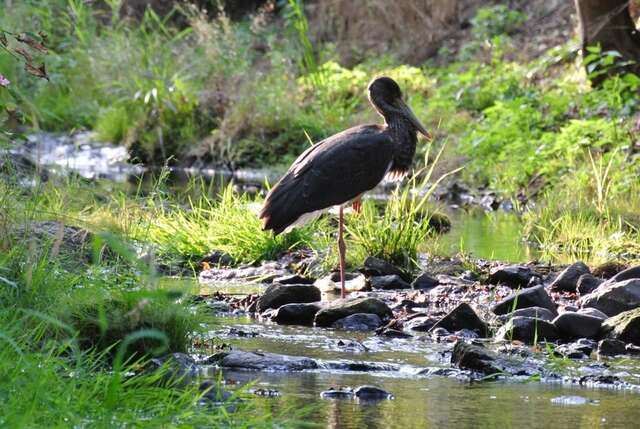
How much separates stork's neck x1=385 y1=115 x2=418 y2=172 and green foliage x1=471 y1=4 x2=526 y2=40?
12.1 metres

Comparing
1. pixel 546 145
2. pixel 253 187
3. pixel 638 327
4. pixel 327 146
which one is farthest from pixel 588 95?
pixel 638 327

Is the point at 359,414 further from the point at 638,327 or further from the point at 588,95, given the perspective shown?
the point at 588,95

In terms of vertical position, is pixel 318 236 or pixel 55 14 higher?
pixel 55 14

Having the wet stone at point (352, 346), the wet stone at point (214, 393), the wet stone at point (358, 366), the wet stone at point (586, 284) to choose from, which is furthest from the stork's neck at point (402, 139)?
the wet stone at point (214, 393)

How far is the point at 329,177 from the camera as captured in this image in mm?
8836

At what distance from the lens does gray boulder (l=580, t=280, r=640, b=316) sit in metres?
7.78

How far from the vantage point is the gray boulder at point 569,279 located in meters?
8.84

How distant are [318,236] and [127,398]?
5.63m

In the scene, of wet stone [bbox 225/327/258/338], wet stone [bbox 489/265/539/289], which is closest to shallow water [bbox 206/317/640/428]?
wet stone [bbox 225/327/258/338]

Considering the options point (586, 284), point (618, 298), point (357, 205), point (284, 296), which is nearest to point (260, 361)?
point (284, 296)

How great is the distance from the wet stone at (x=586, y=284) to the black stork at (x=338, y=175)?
159cm

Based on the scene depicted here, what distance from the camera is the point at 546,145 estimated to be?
14727mm

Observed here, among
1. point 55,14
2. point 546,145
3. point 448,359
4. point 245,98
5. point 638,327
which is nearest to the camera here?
point 448,359

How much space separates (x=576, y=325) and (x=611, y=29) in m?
8.52
